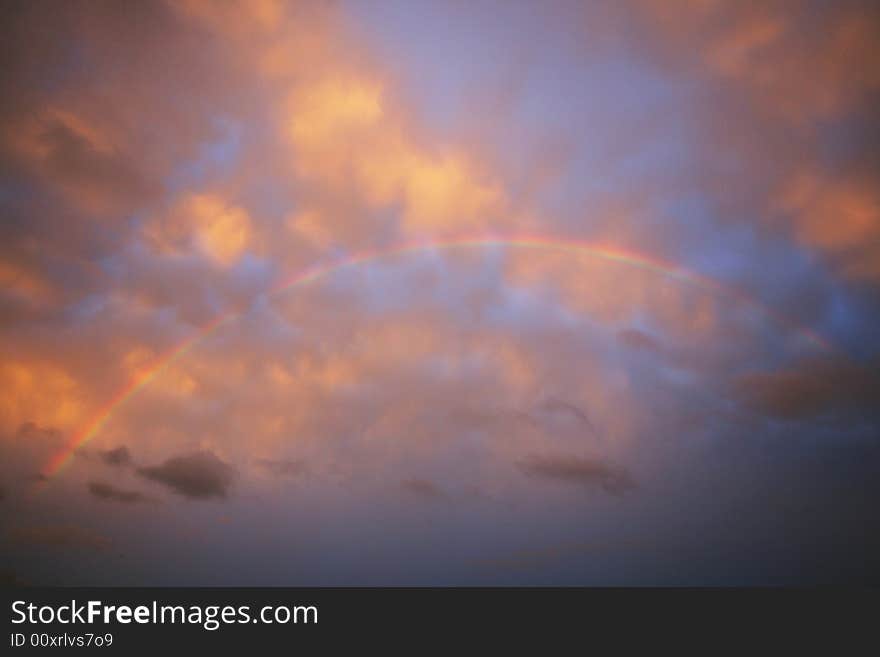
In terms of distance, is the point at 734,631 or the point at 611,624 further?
the point at 611,624

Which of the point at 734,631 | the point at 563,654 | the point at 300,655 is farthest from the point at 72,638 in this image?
the point at 734,631

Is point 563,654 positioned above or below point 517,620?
above

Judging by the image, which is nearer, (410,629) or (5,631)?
(5,631)

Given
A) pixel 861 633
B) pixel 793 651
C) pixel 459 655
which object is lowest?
pixel 861 633

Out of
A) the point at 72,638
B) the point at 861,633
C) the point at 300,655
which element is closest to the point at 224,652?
the point at 300,655

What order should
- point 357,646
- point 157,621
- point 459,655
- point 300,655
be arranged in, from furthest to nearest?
point 157,621 < point 357,646 < point 459,655 < point 300,655

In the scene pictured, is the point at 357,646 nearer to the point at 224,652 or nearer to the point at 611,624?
the point at 224,652

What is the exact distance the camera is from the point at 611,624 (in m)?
72.2

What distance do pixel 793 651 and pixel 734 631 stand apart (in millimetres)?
17937

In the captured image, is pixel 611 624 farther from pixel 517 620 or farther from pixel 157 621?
pixel 157 621

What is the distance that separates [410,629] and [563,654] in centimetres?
2566

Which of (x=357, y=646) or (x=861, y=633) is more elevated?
(x=357, y=646)

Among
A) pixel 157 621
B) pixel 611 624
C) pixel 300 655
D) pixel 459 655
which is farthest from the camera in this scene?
pixel 611 624

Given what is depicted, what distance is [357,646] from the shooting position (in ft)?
153
